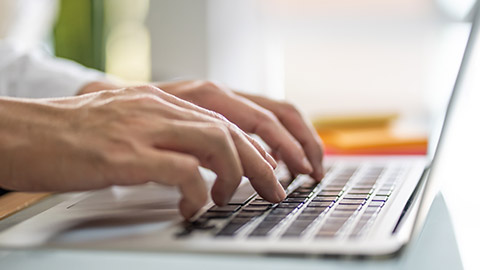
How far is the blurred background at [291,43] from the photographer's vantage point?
2336 mm

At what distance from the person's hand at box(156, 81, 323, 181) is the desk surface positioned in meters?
0.27

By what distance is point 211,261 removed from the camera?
0.34m

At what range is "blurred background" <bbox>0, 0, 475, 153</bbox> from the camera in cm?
234

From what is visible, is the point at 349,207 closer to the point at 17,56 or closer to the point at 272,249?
the point at 272,249

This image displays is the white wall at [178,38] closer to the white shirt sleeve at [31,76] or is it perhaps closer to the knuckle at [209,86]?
the white shirt sleeve at [31,76]

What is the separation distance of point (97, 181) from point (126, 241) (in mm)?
51

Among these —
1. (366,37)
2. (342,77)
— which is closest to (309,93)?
(342,77)

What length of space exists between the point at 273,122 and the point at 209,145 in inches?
11.0

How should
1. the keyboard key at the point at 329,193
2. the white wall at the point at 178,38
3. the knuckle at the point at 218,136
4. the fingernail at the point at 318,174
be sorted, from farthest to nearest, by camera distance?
the white wall at the point at 178,38, the fingernail at the point at 318,174, the keyboard key at the point at 329,193, the knuckle at the point at 218,136

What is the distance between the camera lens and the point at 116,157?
40cm

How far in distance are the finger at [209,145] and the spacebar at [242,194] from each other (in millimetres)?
45

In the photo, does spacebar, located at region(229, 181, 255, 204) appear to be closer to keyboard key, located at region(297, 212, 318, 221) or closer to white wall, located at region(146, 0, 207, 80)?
keyboard key, located at region(297, 212, 318, 221)

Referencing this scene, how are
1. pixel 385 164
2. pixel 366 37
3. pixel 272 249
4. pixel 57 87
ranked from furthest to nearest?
pixel 366 37 → pixel 57 87 → pixel 385 164 → pixel 272 249

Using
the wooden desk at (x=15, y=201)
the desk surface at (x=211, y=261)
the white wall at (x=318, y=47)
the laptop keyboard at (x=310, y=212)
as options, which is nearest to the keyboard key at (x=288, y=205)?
the laptop keyboard at (x=310, y=212)
